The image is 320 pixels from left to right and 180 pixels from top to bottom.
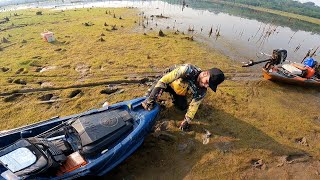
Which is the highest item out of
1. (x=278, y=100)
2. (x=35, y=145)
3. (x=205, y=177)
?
(x=35, y=145)

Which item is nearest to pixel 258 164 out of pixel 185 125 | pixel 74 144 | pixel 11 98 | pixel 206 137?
pixel 206 137

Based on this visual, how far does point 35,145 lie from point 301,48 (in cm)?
1979

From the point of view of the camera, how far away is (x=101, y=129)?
17.0 feet

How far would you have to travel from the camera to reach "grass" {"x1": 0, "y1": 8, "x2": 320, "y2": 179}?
606 cm

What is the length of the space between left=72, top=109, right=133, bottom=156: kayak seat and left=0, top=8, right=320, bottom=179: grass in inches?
36.1

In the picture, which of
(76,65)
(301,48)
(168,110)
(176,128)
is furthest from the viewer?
(301,48)

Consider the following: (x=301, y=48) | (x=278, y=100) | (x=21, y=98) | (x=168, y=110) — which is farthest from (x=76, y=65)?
(x=301, y=48)

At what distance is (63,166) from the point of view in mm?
4582

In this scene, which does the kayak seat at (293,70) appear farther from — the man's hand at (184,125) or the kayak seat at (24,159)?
the kayak seat at (24,159)

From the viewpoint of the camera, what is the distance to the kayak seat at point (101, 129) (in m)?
4.89

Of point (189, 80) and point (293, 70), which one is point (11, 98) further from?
point (293, 70)

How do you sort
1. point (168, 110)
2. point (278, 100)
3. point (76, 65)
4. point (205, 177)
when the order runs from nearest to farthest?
point (205, 177) < point (168, 110) < point (278, 100) < point (76, 65)

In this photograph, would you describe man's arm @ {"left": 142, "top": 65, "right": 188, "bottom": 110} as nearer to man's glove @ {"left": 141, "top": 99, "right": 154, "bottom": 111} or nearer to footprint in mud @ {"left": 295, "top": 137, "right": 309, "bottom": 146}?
→ man's glove @ {"left": 141, "top": 99, "right": 154, "bottom": 111}

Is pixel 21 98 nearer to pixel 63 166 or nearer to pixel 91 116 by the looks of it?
pixel 91 116
